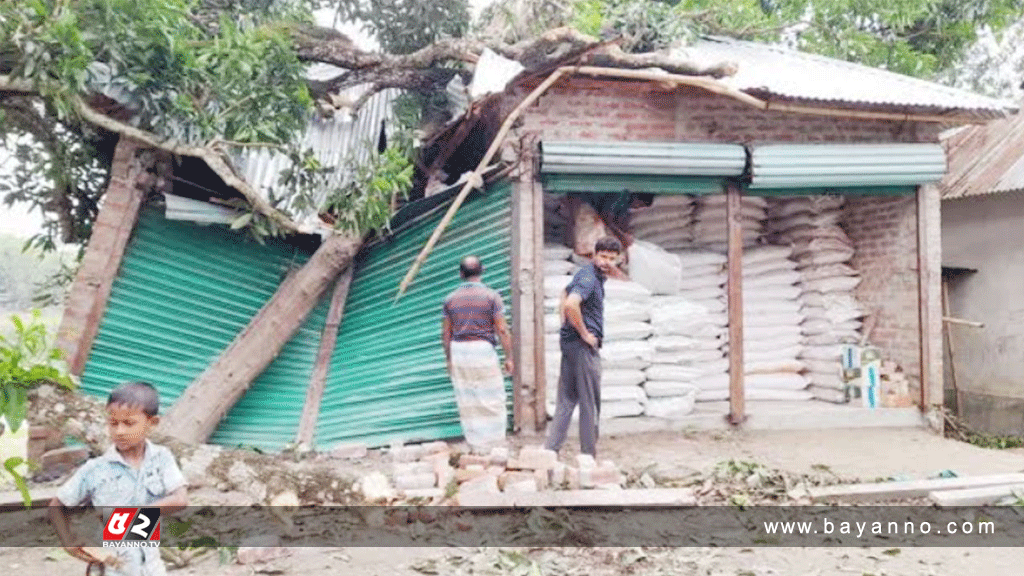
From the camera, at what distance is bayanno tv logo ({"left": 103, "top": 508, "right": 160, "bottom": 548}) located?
214 centimetres

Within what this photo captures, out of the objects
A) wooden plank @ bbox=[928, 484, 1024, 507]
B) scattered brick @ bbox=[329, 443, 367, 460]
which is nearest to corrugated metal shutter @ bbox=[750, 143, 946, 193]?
wooden plank @ bbox=[928, 484, 1024, 507]

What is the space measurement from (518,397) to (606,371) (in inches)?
32.6

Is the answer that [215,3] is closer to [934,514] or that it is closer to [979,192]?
[934,514]

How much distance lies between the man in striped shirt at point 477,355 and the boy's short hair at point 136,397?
9.99ft

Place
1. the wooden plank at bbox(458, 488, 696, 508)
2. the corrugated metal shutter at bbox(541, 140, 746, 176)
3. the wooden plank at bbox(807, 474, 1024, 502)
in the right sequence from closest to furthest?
the wooden plank at bbox(458, 488, 696, 508) → the wooden plank at bbox(807, 474, 1024, 502) → the corrugated metal shutter at bbox(541, 140, 746, 176)

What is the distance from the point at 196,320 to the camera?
21.9 feet

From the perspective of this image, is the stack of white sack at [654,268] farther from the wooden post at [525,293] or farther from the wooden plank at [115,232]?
the wooden plank at [115,232]

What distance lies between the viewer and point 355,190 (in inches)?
238

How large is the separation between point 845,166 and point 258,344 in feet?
18.2

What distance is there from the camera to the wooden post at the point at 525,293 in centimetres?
563

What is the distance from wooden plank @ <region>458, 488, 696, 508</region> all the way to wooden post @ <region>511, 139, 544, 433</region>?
4.97 feet

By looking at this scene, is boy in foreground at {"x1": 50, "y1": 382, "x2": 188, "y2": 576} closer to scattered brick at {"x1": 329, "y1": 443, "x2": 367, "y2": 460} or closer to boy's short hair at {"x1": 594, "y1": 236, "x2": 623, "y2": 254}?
boy's short hair at {"x1": 594, "y1": 236, "x2": 623, "y2": 254}

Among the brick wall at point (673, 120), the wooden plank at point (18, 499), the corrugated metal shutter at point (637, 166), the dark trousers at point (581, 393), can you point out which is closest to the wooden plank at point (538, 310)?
the corrugated metal shutter at point (637, 166)

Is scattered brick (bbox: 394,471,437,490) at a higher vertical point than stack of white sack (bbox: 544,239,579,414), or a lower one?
lower
